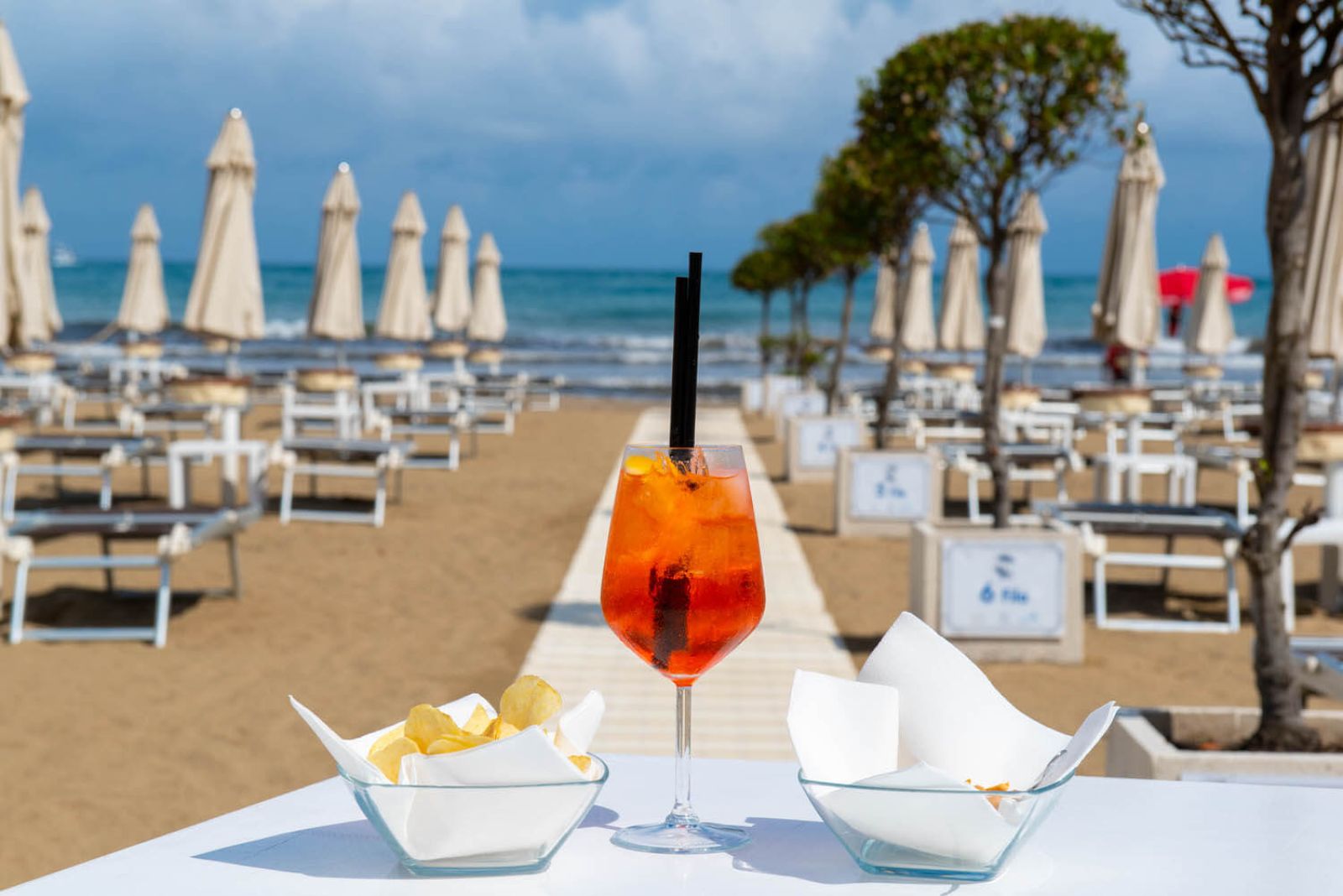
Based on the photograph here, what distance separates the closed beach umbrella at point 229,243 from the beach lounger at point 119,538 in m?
4.07

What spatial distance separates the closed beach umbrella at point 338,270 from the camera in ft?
42.4

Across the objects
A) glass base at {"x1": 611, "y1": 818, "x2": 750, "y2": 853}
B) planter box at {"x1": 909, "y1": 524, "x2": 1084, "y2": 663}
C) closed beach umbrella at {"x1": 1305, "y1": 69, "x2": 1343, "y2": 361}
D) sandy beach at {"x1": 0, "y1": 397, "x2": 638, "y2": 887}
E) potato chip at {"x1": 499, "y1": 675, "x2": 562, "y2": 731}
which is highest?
closed beach umbrella at {"x1": 1305, "y1": 69, "x2": 1343, "y2": 361}

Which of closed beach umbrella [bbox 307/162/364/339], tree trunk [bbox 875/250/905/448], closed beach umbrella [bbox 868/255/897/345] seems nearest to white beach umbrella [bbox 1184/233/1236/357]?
closed beach umbrella [bbox 868/255/897/345]

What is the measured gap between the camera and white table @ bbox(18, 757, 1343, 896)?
0.98 m

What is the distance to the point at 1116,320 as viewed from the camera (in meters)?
11.1

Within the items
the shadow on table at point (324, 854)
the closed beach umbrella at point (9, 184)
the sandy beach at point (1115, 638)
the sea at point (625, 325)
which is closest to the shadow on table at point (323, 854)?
the shadow on table at point (324, 854)

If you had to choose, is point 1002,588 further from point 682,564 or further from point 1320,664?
point 682,564

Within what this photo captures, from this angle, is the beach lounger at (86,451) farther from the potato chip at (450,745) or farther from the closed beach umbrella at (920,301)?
the closed beach umbrella at (920,301)

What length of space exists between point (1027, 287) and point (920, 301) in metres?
5.32

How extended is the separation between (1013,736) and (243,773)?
331cm

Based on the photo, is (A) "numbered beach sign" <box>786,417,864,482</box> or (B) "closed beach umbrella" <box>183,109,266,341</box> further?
(A) "numbered beach sign" <box>786,417,864,482</box>

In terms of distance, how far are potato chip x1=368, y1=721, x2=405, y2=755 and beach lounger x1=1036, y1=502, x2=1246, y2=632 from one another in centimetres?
516

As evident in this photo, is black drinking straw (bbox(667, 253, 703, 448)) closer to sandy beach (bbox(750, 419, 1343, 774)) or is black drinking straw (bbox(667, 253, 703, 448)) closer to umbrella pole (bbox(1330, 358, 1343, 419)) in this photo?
sandy beach (bbox(750, 419, 1343, 774))

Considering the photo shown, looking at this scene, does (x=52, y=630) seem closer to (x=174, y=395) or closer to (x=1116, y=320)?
(x=174, y=395)
